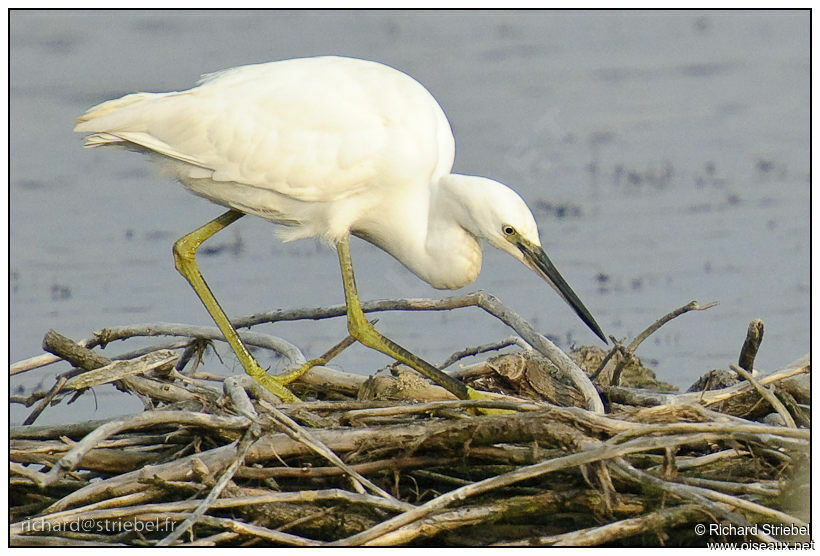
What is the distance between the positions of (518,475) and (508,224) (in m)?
1.51

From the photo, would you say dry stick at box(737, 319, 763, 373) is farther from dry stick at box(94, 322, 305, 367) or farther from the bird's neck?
dry stick at box(94, 322, 305, 367)

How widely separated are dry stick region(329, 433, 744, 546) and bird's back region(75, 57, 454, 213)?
1.85 metres

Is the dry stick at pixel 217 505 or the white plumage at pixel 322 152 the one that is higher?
the white plumage at pixel 322 152

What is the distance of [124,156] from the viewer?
9.67 metres

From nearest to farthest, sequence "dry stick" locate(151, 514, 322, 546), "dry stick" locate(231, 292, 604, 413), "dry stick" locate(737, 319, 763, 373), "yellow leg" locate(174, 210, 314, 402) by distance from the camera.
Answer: "dry stick" locate(151, 514, 322, 546) → "dry stick" locate(231, 292, 604, 413) → "dry stick" locate(737, 319, 763, 373) → "yellow leg" locate(174, 210, 314, 402)

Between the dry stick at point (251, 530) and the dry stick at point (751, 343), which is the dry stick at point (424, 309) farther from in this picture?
the dry stick at point (251, 530)

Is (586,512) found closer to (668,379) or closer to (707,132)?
(668,379)

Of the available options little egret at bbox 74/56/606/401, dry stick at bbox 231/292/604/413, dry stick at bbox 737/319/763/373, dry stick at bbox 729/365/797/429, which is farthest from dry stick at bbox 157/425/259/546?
dry stick at bbox 737/319/763/373

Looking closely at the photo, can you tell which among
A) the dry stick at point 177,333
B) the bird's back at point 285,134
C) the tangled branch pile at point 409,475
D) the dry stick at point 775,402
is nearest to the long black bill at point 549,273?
the bird's back at point 285,134

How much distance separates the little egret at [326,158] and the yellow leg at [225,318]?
1cm

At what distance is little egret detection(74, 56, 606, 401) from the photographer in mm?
5469

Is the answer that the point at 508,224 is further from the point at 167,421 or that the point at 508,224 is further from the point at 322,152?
the point at 167,421

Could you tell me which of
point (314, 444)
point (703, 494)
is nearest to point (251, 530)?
point (314, 444)

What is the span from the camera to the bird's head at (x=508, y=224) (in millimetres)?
5277
